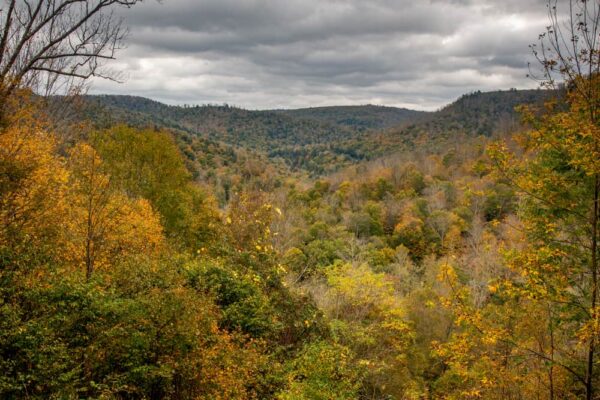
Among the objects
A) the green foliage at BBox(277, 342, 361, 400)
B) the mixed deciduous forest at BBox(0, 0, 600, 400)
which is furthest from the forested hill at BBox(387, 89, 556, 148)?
the green foliage at BBox(277, 342, 361, 400)

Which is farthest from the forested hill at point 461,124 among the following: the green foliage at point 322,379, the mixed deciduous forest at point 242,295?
the green foliage at point 322,379

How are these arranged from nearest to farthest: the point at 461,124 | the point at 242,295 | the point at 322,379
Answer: the point at 322,379, the point at 242,295, the point at 461,124

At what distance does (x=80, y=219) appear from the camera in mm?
15203

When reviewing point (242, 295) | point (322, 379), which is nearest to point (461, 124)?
point (242, 295)

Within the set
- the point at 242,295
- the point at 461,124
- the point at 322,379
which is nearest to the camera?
the point at 322,379

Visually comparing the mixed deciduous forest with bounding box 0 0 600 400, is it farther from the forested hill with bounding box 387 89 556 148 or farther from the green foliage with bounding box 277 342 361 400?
the forested hill with bounding box 387 89 556 148

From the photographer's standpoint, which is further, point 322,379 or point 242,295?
point 242,295

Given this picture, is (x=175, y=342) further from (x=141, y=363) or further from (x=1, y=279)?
(x=1, y=279)

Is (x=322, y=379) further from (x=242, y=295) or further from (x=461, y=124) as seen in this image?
(x=461, y=124)

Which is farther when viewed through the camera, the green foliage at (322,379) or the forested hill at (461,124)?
the forested hill at (461,124)

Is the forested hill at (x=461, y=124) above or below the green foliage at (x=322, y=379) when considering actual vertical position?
above

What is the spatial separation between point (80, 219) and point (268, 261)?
699 cm

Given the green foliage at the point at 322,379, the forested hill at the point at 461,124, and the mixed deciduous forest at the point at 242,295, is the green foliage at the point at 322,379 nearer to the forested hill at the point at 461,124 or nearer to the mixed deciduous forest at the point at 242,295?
the mixed deciduous forest at the point at 242,295

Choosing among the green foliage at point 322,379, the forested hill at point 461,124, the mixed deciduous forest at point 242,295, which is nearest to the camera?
the mixed deciduous forest at point 242,295
